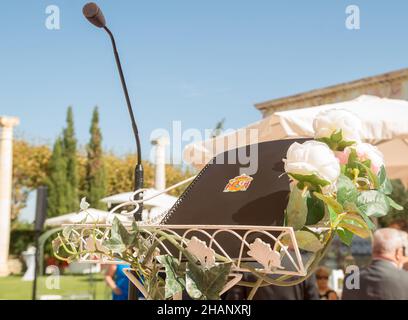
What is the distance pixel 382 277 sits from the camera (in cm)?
376

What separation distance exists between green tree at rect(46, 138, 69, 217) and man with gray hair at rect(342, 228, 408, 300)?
23.0m

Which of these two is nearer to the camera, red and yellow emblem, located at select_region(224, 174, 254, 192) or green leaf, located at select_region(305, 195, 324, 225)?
green leaf, located at select_region(305, 195, 324, 225)

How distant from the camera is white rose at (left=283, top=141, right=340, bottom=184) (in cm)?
80

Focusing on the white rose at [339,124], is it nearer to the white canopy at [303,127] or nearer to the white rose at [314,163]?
the white rose at [314,163]

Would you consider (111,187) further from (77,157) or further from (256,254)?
(256,254)

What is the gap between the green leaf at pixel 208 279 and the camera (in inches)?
30.1

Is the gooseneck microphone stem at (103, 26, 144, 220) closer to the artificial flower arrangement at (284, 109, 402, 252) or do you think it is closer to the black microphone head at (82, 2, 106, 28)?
the black microphone head at (82, 2, 106, 28)

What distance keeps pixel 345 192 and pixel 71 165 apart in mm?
26734

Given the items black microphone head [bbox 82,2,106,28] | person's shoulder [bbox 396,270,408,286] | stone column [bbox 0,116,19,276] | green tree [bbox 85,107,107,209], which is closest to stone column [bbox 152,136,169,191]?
stone column [bbox 0,116,19,276]

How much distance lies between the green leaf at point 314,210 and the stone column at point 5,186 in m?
18.7

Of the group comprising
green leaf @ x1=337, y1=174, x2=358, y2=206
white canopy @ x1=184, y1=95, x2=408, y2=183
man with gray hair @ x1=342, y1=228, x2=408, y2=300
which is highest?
white canopy @ x1=184, y1=95, x2=408, y2=183

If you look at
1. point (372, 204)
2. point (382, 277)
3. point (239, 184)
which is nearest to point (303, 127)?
point (382, 277)
